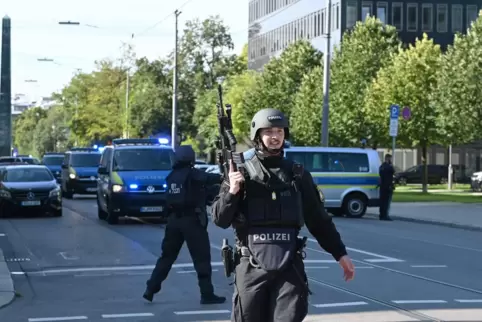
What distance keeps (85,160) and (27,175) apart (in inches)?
454

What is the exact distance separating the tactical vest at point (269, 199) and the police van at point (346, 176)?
77.6ft

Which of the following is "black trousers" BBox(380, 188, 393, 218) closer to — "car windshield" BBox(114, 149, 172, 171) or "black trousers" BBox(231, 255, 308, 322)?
"car windshield" BBox(114, 149, 172, 171)

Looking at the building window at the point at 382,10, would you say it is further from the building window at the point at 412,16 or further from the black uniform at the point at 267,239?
the black uniform at the point at 267,239

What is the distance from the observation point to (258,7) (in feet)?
315

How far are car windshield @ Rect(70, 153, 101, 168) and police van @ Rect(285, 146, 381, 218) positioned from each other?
13.6 metres

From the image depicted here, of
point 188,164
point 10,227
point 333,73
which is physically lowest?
point 10,227

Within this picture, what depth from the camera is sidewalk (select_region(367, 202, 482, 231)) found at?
2788cm

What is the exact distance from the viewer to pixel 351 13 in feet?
249

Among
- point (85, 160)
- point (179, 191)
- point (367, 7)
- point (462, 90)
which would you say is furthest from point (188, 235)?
point (367, 7)

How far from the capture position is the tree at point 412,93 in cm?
4941

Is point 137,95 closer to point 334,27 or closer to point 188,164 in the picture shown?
point 334,27

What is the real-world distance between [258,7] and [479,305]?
85.8 m

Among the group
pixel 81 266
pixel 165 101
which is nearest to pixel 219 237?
pixel 81 266

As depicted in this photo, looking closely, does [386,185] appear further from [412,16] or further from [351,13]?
[412,16]
